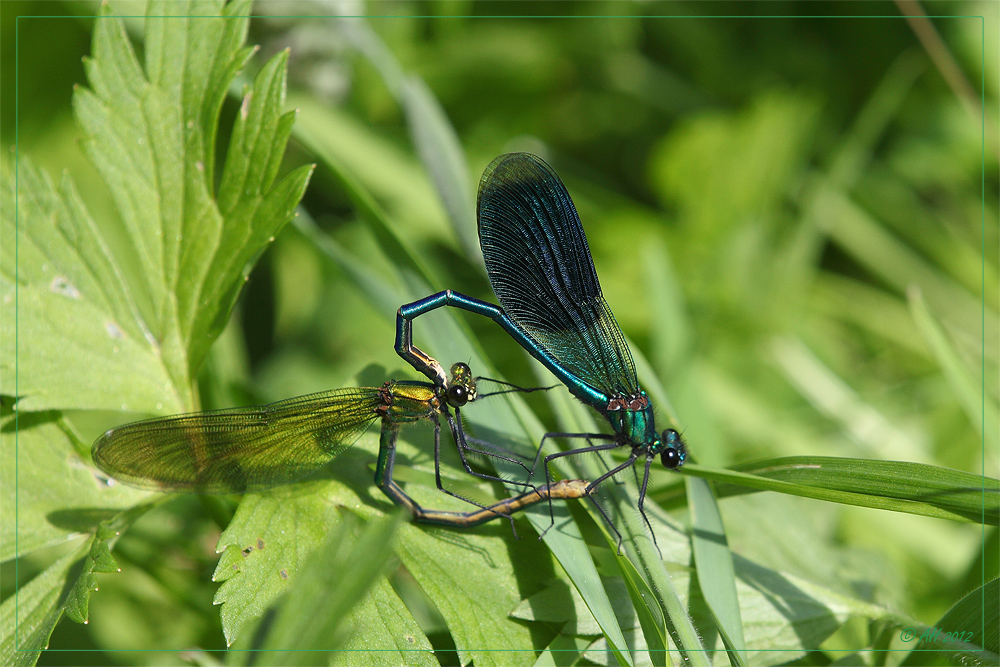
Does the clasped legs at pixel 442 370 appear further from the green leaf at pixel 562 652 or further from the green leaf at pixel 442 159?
the green leaf at pixel 442 159

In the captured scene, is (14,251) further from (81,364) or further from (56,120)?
(56,120)

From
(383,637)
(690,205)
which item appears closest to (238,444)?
(383,637)

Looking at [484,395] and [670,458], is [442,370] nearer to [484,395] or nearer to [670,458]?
[484,395]

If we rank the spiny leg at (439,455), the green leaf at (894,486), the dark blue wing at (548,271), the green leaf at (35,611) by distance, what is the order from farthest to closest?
the dark blue wing at (548,271)
the spiny leg at (439,455)
the green leaf at (35,611)
the green leaf at (894,486)

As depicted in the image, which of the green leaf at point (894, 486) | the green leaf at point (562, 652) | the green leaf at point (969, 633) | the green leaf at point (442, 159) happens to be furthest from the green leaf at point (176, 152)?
the green leaf at point (969, 633)

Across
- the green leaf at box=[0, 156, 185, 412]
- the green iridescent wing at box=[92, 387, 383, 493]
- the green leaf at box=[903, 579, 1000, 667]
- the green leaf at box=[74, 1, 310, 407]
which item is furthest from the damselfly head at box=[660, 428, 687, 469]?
the green leaf at box=[0, 156, 185, 412]

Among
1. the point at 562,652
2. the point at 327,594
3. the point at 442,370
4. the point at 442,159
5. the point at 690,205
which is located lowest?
the point at 562,652
